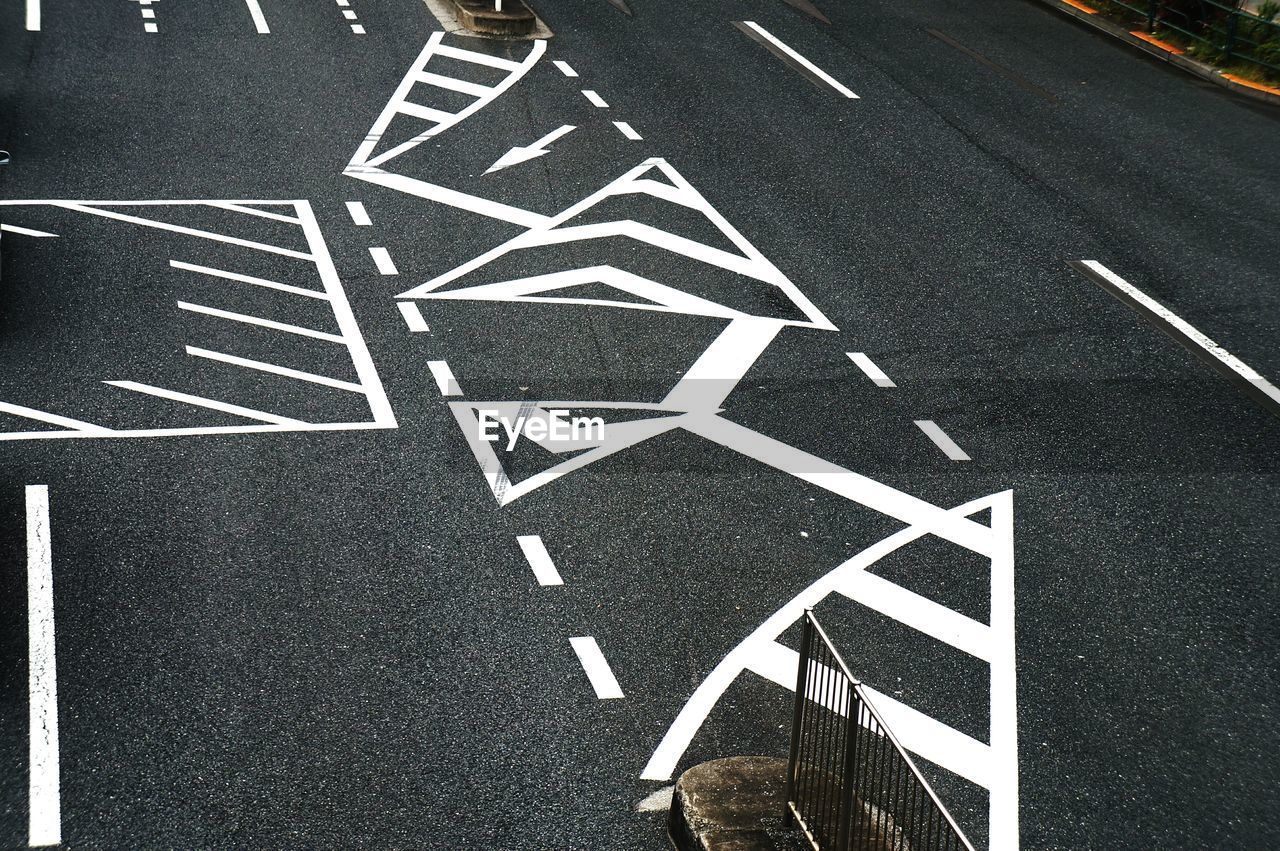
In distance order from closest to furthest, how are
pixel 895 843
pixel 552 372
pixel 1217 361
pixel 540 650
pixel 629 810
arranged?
pixel 895 843, pixel 629 810, pixel 540 650, pixel 552 372, pixel 1217 361

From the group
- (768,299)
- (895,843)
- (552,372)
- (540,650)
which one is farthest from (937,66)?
(895,843)

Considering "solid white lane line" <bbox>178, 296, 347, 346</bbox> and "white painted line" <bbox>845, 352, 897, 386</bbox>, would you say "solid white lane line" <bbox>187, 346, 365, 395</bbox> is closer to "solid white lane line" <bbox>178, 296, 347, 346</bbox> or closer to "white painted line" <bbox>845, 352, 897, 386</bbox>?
"solid white lane line" <bbox>178, 296, 347, 346</bbox>

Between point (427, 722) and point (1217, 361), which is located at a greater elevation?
point (1217, 361)

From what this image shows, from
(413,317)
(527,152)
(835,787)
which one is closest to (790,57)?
(527,152)

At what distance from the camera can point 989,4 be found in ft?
74.6

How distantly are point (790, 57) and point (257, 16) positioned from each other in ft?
26.8

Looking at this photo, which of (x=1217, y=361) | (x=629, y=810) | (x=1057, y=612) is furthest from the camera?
(x=1217, y=361)

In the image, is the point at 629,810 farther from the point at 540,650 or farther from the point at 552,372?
the point at 552,372

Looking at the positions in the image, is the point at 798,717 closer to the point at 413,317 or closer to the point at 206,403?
the point at 206,403

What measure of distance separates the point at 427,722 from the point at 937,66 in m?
15.2

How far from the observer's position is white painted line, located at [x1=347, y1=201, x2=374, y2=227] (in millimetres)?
13172

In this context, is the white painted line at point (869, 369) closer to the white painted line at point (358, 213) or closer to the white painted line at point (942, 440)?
the white painted line at point (942, 440)

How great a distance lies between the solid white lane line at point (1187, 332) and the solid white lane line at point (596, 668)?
668 cm

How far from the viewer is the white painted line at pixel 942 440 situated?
32.1 feet
